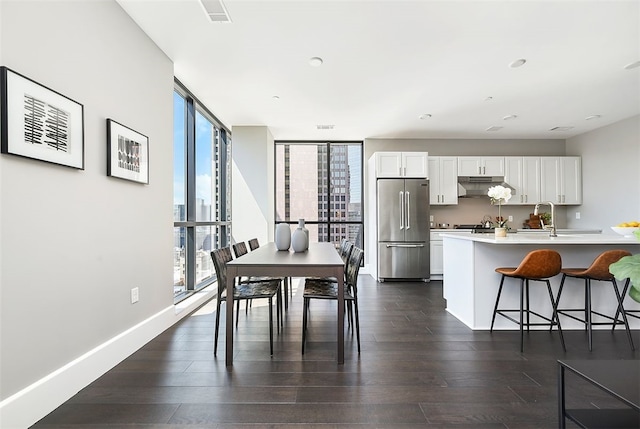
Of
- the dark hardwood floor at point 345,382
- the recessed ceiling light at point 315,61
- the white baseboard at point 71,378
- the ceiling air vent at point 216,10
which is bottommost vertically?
the dark hardwood floor at point 345,382

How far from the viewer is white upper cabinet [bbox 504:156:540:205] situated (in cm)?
595

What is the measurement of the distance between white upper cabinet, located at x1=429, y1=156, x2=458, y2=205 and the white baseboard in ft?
15.9

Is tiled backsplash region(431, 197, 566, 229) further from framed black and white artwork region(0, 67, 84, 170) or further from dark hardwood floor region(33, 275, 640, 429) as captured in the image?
framed black and white artwork region(0, 67, 84, 170)

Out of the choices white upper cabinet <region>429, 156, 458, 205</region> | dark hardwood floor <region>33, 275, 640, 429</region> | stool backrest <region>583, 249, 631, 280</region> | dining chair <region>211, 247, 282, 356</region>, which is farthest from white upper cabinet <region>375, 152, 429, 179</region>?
dining chair <region>211, 247, 282, 356</region>

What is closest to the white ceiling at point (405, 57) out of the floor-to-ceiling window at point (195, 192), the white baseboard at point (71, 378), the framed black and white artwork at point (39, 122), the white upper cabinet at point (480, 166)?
the floor-to-ceiling window at point (195, 192)

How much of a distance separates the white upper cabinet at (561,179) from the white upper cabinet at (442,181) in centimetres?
167

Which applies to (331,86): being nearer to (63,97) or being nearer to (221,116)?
(221,116)

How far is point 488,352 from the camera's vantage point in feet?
8.50

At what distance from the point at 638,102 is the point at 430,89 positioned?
3029 mm

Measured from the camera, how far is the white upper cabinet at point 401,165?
18.6ft

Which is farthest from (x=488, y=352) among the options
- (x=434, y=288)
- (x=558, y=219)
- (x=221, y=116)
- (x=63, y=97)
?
(x=558, y=219)

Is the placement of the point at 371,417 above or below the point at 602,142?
below

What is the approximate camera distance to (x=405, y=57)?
3.15 meters

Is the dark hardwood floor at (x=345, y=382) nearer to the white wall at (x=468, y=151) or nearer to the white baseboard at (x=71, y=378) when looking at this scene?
the white baseboard at (x=71, y=378)
